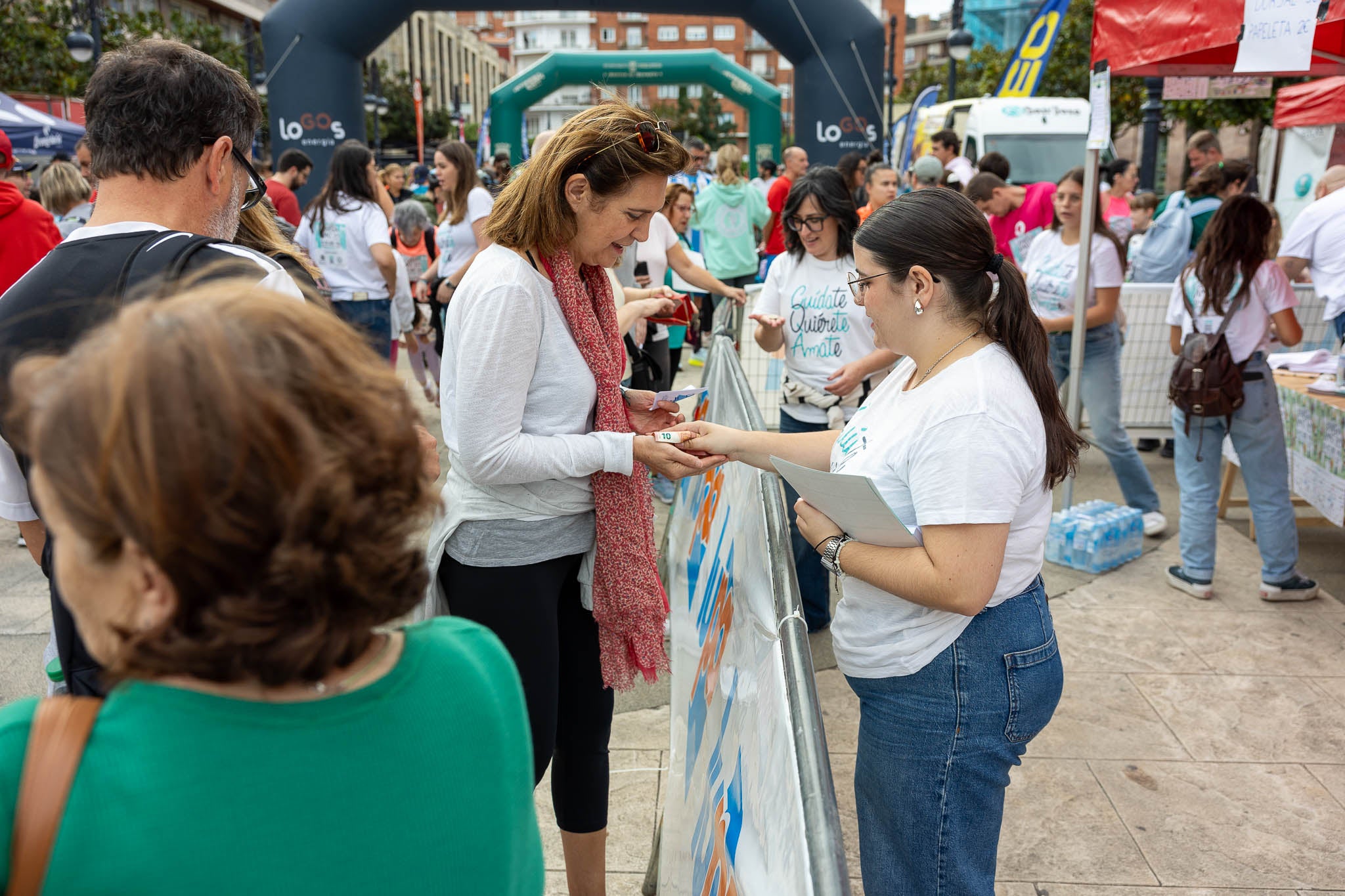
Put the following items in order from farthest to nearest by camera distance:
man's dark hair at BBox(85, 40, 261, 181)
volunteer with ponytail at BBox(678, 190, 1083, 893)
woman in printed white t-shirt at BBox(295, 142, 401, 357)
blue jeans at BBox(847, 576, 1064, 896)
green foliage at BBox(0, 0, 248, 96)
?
green foliage at BBox(0, 0, 248, 96)
woman in printed white t-shirt at BBox(295, 142, 401, 357)
blue jeans at BBox(847, 576, 1064, 896)
volunteer with ponytail at BBox(678, 190, 1083, 893)
man's dark hair at BBox(85, 40, 261, 181)

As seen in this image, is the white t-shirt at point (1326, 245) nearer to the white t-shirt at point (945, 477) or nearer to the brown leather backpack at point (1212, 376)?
the brown leather backpack at point (1212, 376)

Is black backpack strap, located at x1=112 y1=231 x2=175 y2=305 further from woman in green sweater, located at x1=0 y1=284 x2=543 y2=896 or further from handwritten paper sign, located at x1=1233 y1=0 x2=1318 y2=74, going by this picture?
handwritten paper sign, located at x1=1233 y1=0 x2=1318 y2=74

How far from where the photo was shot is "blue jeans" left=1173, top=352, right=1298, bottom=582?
4.57 m

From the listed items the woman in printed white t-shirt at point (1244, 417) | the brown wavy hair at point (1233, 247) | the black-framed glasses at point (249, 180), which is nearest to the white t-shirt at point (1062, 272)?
the woman in printed white t-shirt at point (1244, 417)

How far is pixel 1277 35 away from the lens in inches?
159

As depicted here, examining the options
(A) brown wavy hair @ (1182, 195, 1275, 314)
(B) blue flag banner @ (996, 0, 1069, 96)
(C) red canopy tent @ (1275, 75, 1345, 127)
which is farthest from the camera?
(B) blue flag banner @ (996, 0, 1069, 96)

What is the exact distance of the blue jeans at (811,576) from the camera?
4207 mm

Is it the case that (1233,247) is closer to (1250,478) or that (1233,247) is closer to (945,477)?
(1250,478)

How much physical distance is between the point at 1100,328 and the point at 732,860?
472cm

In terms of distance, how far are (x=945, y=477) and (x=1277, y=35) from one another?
11.3ft

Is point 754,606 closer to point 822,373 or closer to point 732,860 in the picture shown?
point 732,860

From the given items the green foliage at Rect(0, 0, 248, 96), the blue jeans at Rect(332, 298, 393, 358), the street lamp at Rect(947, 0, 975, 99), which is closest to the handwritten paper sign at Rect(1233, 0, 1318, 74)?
the blue jeans at Rect(332, 298, 393, 358)

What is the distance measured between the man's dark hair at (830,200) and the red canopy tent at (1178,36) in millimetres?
1678

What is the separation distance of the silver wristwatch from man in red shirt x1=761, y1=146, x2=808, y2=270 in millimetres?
5781
